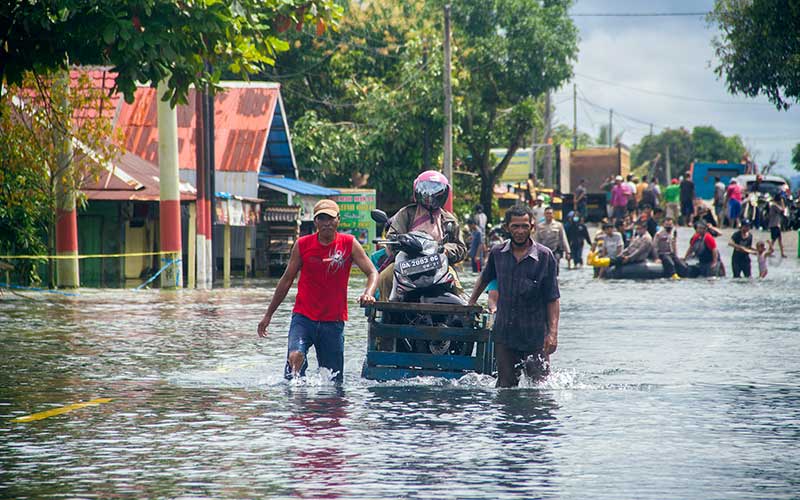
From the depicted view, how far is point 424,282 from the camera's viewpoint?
478 inches

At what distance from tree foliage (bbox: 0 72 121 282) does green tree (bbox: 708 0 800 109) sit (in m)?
14.3

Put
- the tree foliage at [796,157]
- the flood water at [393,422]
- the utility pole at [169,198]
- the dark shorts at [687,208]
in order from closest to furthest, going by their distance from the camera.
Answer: the flood water at [393,422] < the utility pole at [169,198] < the dark shorts at [687,208] < the tree foliage at [796,157]

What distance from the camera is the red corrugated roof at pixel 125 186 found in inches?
1297

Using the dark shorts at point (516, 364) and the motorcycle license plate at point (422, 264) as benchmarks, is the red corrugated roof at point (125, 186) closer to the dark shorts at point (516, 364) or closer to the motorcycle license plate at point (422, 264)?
the motorcycle license plate at point (422, 264)

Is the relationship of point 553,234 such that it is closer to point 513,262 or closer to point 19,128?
point 19,128

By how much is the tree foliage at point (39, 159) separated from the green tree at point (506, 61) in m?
24.1

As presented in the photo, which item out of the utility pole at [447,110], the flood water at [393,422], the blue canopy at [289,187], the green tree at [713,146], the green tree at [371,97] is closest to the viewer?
the flood water at [393,422]

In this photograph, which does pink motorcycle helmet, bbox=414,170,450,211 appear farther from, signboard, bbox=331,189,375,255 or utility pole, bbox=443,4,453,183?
utility pole, bbox=443,4,453,183

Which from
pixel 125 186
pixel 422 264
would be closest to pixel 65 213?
pixel 125 186

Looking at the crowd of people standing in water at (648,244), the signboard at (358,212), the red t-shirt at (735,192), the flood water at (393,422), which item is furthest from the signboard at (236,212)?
the red t-shirt at (735,192)

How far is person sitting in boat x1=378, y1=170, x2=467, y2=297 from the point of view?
12648 mm

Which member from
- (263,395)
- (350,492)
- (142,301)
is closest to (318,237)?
(263,395)

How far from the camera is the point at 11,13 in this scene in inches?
621

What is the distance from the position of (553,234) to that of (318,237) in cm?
2104
